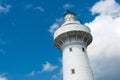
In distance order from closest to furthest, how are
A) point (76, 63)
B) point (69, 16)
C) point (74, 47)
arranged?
1. point (76, 63)
2. point (74, 47)
3. point (69, 16)

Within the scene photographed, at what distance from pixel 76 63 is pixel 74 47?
9.98 ft

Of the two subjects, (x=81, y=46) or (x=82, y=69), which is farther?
(x=81, y=46)

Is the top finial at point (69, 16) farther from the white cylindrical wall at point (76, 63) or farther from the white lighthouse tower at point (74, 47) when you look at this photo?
the white cylindrical wall at point (76, 63)

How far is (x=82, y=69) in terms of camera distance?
37.0 metres

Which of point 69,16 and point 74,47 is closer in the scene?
point 74,47

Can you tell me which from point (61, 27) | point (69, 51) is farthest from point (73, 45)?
point (61, 27)

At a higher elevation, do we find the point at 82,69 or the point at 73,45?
the point at 73,45

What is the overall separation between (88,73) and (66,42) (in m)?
6.43

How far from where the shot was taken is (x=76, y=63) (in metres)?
37.5

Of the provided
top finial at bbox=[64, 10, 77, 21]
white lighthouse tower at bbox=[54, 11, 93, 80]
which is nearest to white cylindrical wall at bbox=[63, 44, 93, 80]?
white lighthouse tower at bbox=[54, 11, 93, 80]

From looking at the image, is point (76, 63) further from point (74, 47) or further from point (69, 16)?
point (69, 16)

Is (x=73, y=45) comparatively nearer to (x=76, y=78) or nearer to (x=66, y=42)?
(x=66, y=42)

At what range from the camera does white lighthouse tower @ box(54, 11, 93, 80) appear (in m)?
37.0

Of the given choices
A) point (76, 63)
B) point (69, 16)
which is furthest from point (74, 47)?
point (69, 16)
